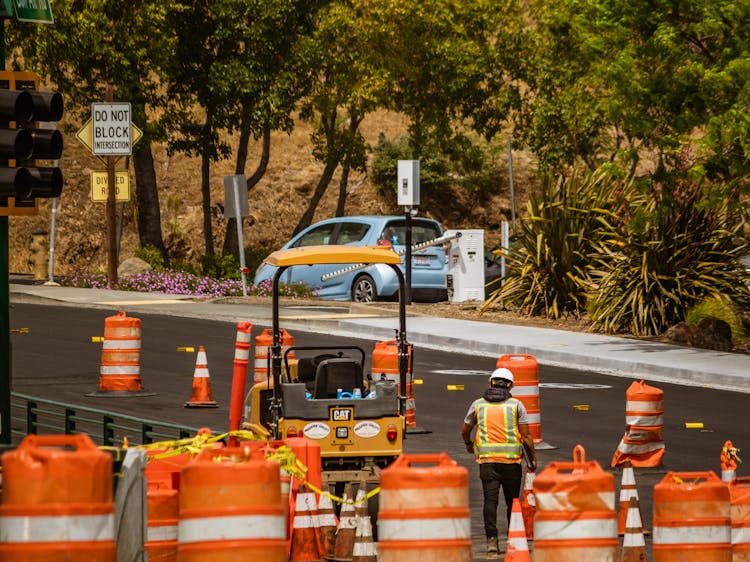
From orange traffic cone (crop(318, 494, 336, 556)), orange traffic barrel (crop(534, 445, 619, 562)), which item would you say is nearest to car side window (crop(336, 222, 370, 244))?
orange traffic cone (crop(318, 494, 336, 556))

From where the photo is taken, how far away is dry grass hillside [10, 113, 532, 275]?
48.9m

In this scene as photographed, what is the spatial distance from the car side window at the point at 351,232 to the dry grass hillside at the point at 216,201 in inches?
676

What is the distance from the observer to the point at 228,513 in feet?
23.3

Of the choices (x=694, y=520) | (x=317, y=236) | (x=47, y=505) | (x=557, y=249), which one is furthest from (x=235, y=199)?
(x=47, y=505)

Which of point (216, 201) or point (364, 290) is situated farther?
point (216, 201)

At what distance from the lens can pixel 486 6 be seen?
4259 cm

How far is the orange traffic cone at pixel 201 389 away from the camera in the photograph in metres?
17.5

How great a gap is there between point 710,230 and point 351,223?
7.69 meters

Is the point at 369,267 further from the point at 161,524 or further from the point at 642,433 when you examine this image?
the point at 161,524

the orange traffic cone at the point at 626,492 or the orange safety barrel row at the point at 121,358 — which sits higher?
the orange safety barrel row at the point at 121,358

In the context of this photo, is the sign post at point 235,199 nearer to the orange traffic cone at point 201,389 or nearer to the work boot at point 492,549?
the orange traffic cone at point 201,389

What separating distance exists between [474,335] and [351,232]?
729 cm

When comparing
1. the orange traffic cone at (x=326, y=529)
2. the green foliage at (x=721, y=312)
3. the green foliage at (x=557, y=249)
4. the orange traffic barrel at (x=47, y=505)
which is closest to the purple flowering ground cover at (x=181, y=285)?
the green foliage at (x=557, y=249)

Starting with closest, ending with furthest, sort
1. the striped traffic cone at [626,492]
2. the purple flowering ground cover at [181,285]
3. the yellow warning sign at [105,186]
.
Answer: the striped traffic cone at [626,492]
the purple flowering ground cover at [181,285]
the yellow warning sign at [105,186]
